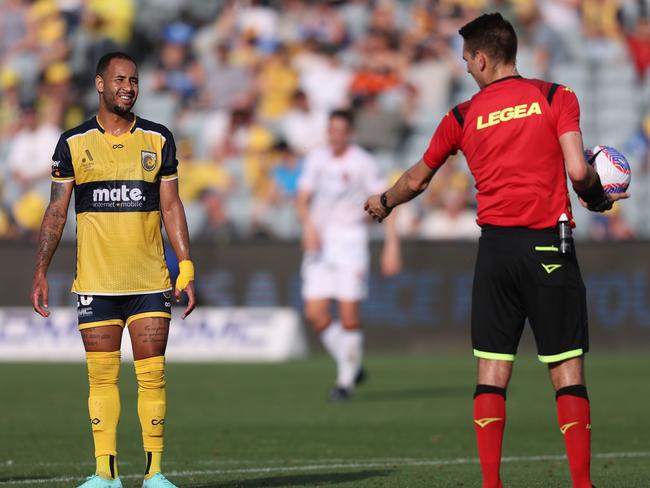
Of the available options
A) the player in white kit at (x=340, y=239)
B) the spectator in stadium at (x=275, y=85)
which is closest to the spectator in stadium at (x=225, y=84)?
the spectator in stadium at (x=275, y=85)

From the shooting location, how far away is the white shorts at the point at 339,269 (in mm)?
14273

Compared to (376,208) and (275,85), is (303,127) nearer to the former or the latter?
(275,85)

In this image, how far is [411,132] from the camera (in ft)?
75.9

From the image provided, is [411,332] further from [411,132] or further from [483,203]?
[483,203]

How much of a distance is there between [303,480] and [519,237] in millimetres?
2288

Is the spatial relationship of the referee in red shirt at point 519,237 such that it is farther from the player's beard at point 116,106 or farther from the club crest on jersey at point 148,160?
the player's beard at point 116,106

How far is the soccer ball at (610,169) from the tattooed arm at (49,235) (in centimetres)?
276

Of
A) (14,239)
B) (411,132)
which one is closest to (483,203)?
(14,239)

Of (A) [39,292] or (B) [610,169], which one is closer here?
(B) [610,169]

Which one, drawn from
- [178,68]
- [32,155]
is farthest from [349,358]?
[178,68]

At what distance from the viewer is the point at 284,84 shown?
24.0m

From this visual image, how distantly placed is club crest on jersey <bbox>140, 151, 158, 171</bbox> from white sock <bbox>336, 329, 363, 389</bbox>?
22.3 ft

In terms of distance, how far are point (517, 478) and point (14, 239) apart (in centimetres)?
1321

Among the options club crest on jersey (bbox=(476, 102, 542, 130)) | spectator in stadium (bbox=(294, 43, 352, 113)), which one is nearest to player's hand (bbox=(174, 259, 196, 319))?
club crest on jersey (bbox=(476, 102, 542, 130))
